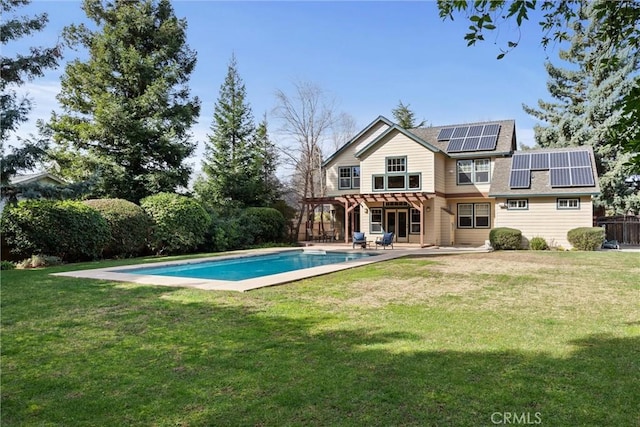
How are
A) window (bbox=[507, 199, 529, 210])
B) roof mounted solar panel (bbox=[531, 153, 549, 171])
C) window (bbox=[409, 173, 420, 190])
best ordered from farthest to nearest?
window (bbox=[409, 173, 420, 190]) → roof mounted solar panel (bbox=[531, 153, 549, 171]) → window (bbox=[507, 199, 529, 210])

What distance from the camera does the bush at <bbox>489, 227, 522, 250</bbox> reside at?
19359mm

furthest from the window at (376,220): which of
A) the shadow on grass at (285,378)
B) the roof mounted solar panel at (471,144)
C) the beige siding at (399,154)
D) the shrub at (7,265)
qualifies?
the shadow on grass at (285,378)

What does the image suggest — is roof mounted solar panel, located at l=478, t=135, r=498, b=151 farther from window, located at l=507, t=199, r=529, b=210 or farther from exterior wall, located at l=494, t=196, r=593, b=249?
window, located at l=507, t=199, r=529, b=210

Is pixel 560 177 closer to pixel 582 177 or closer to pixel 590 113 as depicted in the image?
pixel 582 177

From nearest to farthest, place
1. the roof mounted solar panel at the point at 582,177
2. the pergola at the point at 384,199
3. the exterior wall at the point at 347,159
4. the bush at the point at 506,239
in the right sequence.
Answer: the roof mounted solar panel at the point at 582,177 → the bush at the point at 506,239 → the pergola at the point at 384,199 → the exterior wall at the point at 347,159

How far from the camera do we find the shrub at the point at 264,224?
22.8 metres

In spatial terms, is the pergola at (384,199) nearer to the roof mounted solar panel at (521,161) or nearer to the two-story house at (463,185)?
the two-story house at (463,185)

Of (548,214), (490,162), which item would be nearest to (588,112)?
(490,162)

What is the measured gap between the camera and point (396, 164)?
2303 cm

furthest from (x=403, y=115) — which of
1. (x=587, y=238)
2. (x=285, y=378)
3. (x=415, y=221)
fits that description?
(x=285, y=378)

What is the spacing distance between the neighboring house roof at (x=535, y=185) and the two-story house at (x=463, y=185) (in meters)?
0.05

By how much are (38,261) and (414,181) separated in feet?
57.9

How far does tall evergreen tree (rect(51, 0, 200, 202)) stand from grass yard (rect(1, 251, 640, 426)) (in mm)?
14391

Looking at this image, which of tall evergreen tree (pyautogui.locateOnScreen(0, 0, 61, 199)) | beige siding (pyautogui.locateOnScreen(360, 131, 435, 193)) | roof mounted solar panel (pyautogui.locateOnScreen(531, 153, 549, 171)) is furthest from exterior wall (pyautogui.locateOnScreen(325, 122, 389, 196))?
tall evergreen tree (pyautogui.locateOnScreen(0, 0, 61, 199))
